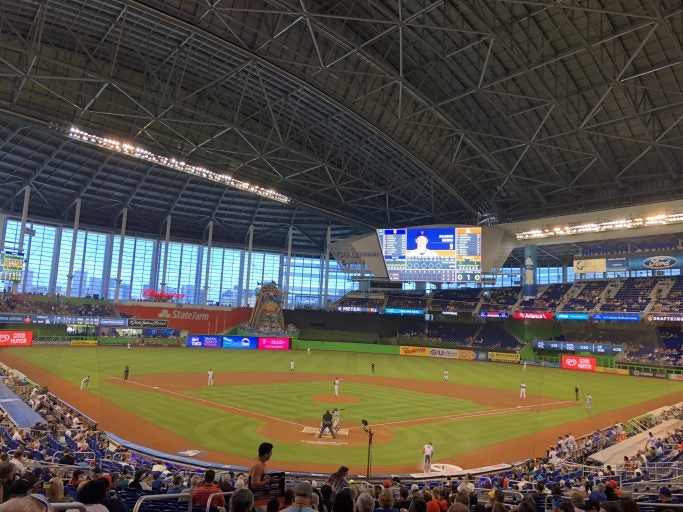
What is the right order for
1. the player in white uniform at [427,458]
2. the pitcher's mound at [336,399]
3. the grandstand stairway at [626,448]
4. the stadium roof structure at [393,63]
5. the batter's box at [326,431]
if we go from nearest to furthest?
the player in white uniform at [427,458] < the grandstand stairway at [626,448] < the batter's box at [326,431] < the stadium roof structure at [393,63] < the pitcher's mound at [336,399]

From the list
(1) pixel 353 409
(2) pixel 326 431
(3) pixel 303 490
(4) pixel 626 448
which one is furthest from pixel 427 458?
(3) pixel 303 490

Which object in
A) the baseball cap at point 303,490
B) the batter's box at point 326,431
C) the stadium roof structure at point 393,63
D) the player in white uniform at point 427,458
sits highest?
the stadium roof structure at point 393,63

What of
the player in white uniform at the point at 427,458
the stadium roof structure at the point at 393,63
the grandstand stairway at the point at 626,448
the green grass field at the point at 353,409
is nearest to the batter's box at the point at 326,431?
the green grass field at the point at 353,409

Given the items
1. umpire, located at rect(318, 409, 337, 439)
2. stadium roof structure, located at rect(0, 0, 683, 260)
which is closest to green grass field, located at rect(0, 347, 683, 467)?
umpire, located at rect(318, 409, 337, 439)

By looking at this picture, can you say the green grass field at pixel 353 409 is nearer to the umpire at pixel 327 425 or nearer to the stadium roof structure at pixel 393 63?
the umpire at pixel 327 425

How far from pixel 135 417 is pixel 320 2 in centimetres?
2889

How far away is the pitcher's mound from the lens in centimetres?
3419

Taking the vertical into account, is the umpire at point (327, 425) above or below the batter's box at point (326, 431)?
above

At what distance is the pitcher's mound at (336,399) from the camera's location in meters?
34.2

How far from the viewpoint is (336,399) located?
3500 cm

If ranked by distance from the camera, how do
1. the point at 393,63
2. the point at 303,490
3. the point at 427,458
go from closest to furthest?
the point at 303,490 → the point at 427,458 → the point at 393,63

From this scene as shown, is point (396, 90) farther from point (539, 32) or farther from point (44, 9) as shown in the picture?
point (44, 9)

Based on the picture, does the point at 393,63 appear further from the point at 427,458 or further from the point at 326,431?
the point at 427,458

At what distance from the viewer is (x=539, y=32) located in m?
33.8
